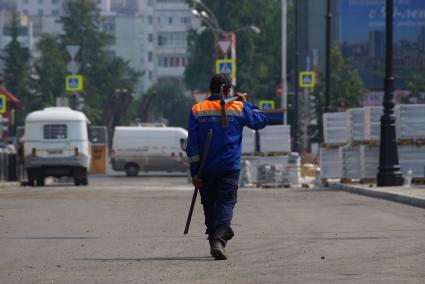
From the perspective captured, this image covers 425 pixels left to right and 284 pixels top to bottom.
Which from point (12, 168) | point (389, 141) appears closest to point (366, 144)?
point (389, 141)

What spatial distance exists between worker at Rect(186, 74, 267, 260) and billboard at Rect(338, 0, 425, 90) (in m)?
67.0

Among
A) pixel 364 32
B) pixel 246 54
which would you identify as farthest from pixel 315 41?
pixel 364 32

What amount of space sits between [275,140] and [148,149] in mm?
20509

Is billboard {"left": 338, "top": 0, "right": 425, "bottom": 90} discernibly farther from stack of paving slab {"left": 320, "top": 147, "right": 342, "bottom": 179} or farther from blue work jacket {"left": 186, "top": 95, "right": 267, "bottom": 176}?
blue work jacket {"left": 186, "top": 95, "right": 267, "bottom": 176}

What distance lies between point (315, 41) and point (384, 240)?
84.5m

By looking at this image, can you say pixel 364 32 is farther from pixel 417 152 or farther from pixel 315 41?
pixel 417 152

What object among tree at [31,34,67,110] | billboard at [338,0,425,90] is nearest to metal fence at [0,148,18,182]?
billboard at [338,0,425,90]

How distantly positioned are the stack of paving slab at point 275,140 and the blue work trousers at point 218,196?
25.6 meters

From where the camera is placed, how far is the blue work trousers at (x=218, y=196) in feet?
39.4

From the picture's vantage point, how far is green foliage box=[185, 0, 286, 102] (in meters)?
102

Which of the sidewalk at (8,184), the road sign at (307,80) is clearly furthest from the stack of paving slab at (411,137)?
the road sign at (307,80)

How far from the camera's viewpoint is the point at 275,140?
3788 centimetres

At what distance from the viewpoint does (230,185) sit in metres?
12.1

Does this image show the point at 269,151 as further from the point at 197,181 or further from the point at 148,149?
the point at 197,181
